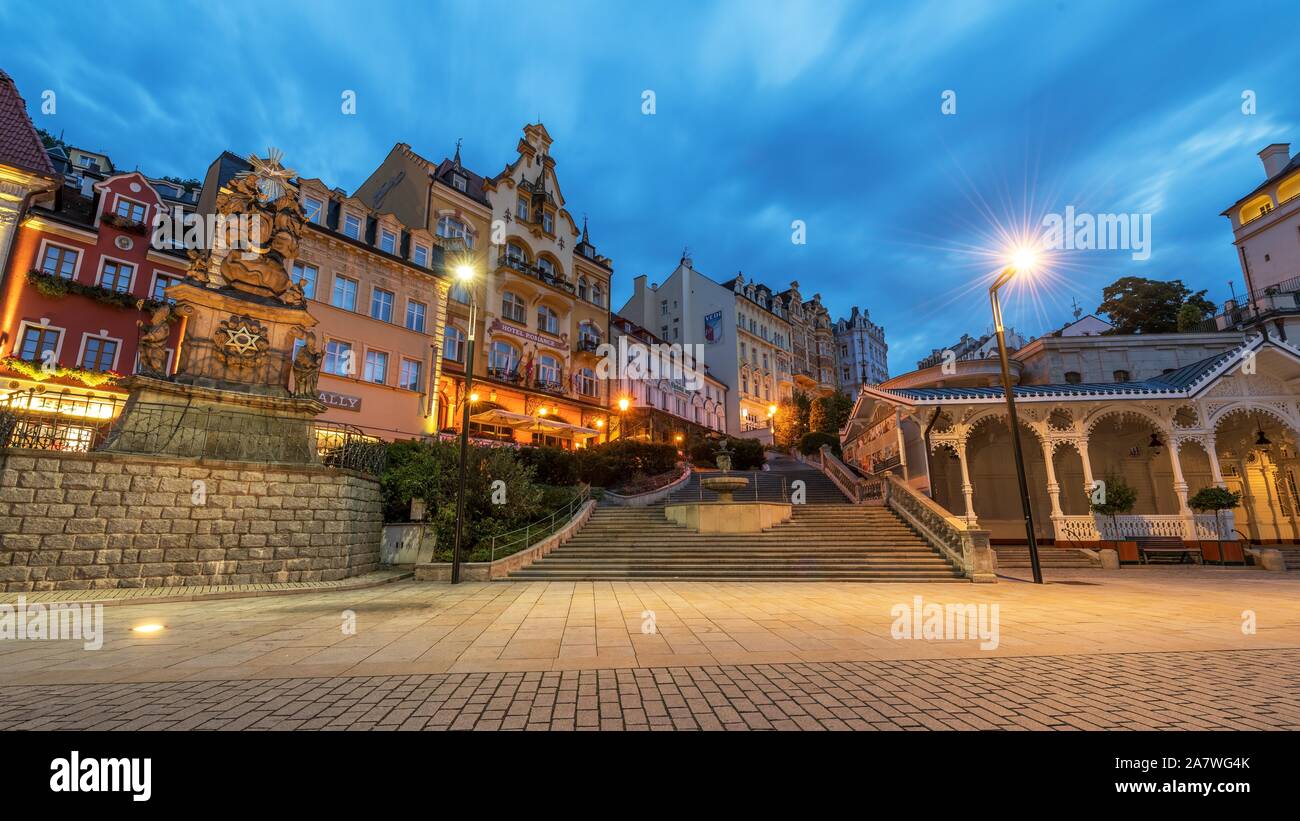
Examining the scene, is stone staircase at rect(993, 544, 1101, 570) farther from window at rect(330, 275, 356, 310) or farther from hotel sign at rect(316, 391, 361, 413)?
window at rect(330, 275, 356, 310)

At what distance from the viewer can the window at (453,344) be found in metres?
30.7

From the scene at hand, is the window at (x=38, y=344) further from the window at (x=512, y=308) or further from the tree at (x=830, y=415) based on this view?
the tree at (x=830, y=415)

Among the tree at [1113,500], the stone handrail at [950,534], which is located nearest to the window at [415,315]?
the stone handrail at [950,534]

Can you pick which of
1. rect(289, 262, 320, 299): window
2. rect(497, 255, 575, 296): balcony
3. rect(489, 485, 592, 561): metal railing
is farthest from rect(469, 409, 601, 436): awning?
rect(489, 485, 592, 561): metal railing

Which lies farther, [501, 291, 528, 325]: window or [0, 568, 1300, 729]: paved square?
[501, 291, 528, 325]: window

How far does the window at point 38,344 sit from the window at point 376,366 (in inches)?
430

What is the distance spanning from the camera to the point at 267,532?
13.3 m

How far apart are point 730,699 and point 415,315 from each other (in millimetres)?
29076

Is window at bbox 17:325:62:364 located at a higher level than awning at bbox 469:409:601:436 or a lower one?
higher

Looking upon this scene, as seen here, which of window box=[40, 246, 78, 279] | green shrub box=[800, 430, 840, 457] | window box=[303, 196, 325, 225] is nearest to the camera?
window box=[40, 246, 78, 279]

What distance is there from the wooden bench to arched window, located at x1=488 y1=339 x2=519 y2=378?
30361 millimetres

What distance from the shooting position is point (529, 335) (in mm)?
33719

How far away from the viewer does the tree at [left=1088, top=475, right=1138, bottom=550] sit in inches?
698
